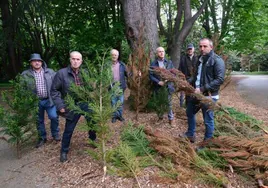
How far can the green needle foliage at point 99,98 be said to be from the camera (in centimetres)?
358

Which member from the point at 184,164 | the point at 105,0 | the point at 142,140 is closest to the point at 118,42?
the point at 105,0

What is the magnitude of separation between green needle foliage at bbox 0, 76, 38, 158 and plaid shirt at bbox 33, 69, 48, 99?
1.15 ft

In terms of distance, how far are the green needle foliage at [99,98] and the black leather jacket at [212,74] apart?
1480mm

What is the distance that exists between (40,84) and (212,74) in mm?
3376

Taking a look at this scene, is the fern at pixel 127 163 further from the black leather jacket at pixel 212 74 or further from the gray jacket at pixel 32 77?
the gray jacket at pixel 32 77

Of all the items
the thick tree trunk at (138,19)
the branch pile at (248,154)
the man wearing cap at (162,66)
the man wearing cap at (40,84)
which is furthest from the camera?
the thick tree trunk at (138,19)

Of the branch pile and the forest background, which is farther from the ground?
the forest background

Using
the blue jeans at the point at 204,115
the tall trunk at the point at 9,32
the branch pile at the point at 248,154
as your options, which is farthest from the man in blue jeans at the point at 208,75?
the tall trunk at the point at 9,32

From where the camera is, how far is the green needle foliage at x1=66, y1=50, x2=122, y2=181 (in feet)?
11.8

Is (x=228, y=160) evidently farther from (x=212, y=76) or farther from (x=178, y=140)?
(x=212, y=76)

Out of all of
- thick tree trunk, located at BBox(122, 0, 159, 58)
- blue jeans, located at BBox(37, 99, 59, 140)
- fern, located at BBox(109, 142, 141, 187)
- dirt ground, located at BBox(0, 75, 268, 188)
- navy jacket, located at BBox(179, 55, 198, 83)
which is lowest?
dirt ground, located at BBox(0, 75, 268, 188)

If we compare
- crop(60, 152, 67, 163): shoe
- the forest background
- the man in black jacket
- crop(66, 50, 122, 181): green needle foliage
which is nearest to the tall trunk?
the forest background

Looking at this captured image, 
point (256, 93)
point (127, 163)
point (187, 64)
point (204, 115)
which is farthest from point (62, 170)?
point (256, 93)

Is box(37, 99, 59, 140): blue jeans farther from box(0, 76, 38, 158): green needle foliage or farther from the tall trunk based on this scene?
the tall trunk
